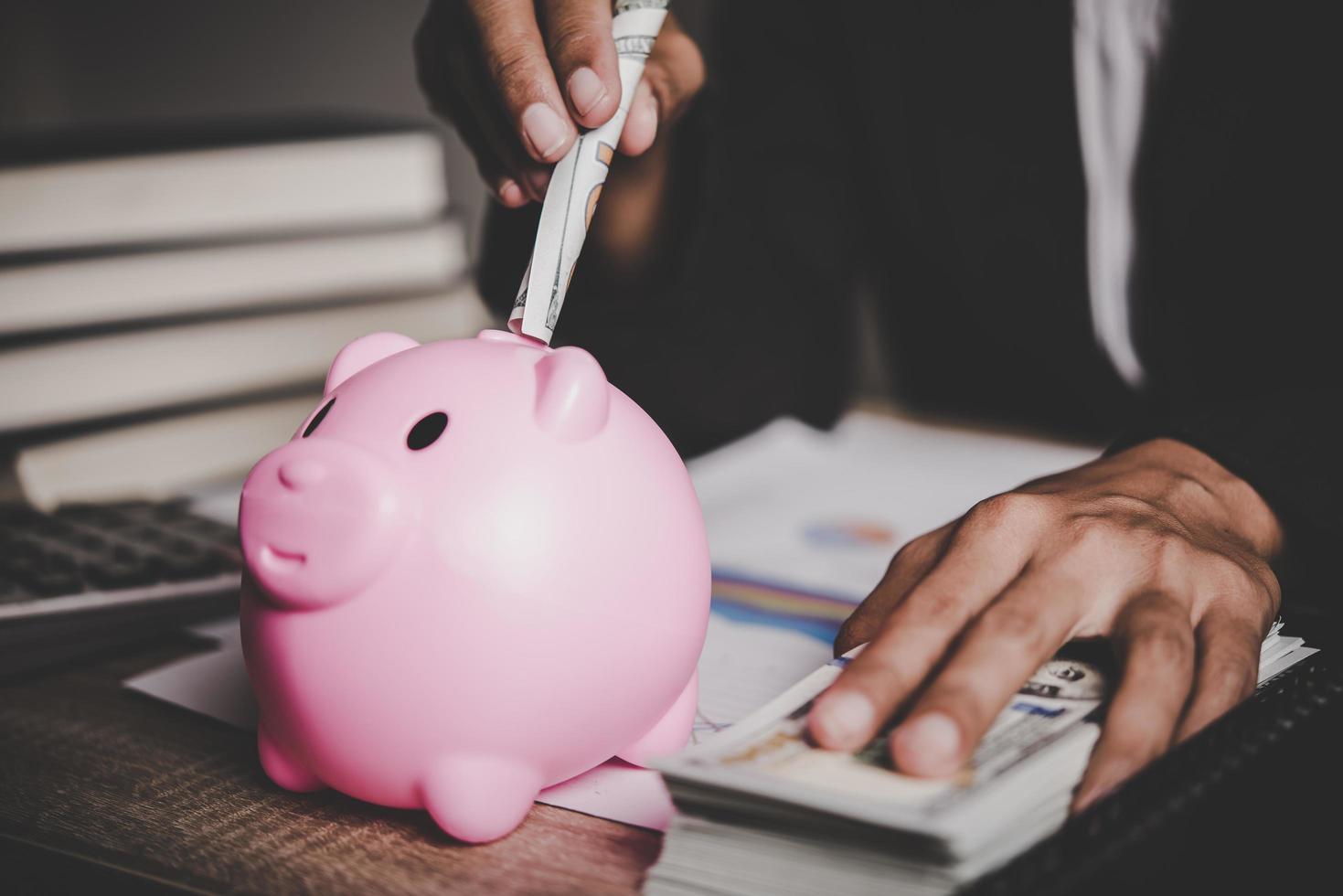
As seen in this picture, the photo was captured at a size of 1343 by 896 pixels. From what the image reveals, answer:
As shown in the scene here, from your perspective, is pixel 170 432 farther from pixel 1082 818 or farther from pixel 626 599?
pixel 1082 818

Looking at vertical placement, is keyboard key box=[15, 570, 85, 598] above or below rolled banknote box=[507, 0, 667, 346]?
below

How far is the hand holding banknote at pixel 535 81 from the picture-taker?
Answer: 537 mm

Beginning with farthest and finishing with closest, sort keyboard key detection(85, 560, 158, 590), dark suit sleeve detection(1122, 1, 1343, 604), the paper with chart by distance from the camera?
dark suit sleeve detection(1122, 1, 1343, 604), keyboard key detection(85, 560, 158, 590), the paper with chart

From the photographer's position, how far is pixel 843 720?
39 centimetres

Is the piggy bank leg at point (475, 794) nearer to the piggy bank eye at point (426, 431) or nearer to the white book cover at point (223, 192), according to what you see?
the piggy bank eye at point (426, 431)

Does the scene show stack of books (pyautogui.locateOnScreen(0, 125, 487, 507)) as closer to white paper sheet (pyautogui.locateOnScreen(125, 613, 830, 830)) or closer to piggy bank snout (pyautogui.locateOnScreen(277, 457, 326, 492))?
white paper sheet (pyautogui.locateOnScreen(125, 613, 830, 830))

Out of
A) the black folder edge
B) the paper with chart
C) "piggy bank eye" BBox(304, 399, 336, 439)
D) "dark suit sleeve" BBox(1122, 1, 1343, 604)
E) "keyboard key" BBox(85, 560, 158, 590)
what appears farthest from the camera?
"dark suit sleeve" BBox(1122, 1, 1343, 604)

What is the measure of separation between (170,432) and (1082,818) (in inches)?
35.5

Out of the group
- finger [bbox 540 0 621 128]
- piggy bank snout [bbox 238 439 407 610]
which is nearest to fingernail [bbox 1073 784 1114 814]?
piggy bank snout [bbox 238 439 407 610]

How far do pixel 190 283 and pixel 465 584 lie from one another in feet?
2.47

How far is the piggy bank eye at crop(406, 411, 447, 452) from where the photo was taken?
42 cm

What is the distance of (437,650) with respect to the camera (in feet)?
1.29

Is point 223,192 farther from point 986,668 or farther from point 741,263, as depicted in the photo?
point 986,668

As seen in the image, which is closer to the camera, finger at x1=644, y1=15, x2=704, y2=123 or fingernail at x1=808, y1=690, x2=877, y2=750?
fingernail at x1=808, y1=690, x2=877, y2=750
